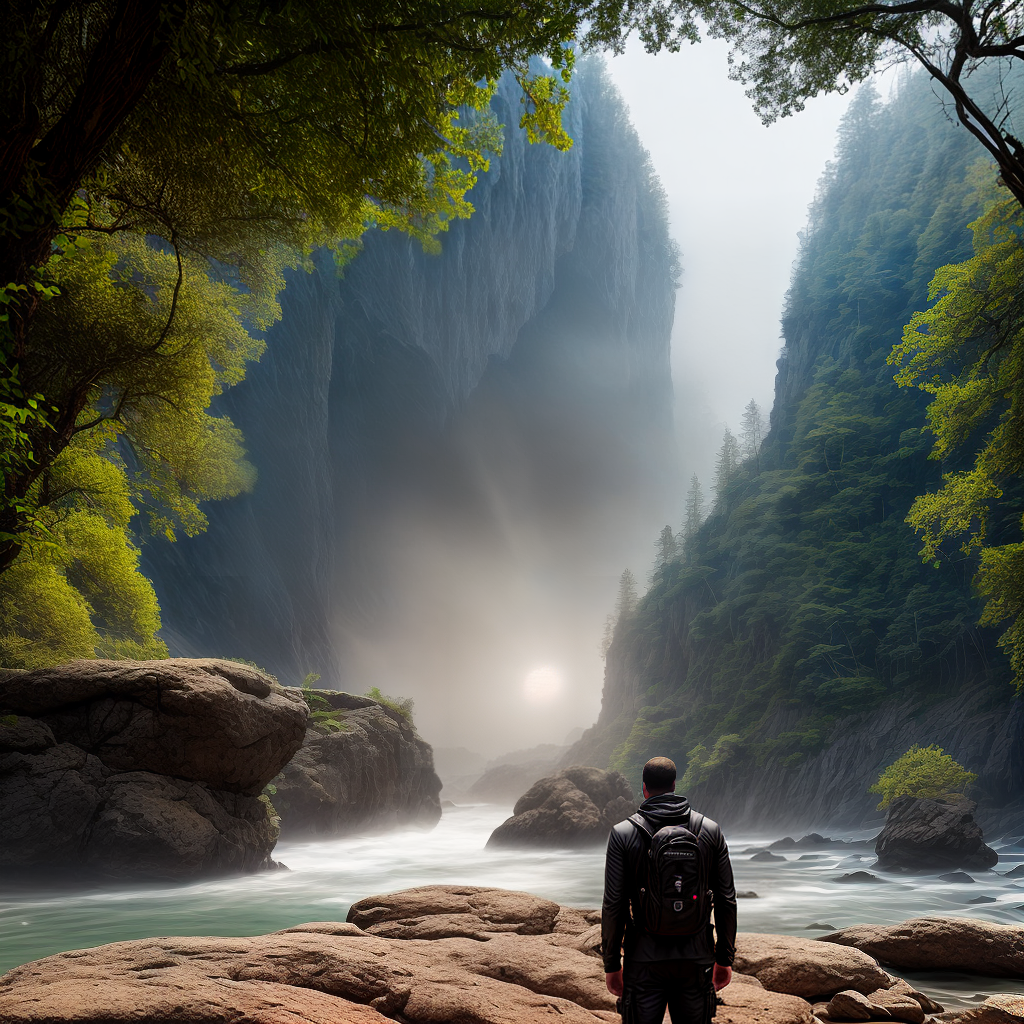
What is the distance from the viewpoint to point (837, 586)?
36250mm

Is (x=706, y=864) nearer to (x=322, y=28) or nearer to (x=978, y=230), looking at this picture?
(x=322, y=28)

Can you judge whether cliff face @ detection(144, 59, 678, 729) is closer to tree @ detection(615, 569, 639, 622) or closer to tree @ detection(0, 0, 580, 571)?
tree @ detection(615, 569, 639, 622)

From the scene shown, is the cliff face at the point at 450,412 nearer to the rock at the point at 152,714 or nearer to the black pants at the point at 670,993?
the rock at the point at 152,714

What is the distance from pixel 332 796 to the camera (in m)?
24.2

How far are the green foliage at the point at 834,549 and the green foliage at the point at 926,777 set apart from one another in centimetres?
842

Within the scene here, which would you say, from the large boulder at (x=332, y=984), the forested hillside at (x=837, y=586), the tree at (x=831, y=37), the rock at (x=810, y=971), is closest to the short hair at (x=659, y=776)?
the large boulder at (x=332, y=984)

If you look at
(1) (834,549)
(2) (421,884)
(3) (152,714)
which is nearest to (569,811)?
(2) (421,884)

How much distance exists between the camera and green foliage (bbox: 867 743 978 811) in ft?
67.6

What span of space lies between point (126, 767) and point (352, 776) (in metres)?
13.8

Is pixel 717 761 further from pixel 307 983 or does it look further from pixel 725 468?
pixel 307 983

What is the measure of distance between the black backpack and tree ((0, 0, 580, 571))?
5.12m

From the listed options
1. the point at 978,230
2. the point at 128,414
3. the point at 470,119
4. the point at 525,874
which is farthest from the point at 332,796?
the point at 470,119

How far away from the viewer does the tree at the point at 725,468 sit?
55.6 m

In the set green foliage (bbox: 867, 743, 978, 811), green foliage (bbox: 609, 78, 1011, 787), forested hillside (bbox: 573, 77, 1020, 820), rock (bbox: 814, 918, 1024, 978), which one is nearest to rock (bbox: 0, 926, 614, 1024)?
rock (bbox: 814, 918, 1024, 978)
